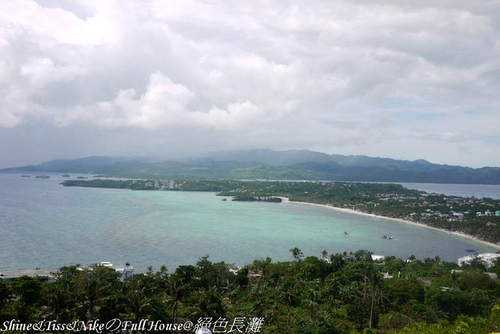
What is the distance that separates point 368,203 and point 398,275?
54849 mm

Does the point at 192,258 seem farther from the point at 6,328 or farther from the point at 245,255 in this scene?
the point at 6,328

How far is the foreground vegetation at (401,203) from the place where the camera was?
168 ft

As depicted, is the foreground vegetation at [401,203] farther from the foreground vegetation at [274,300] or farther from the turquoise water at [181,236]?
the foreground vegetation at [274,300]

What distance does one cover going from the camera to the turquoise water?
31.4 metres

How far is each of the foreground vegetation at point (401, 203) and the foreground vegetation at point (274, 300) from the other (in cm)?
3164

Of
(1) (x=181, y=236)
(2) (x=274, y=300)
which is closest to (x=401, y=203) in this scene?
(1) (x=181, y=236)

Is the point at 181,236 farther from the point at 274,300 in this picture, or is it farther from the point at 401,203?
the point at 401,203

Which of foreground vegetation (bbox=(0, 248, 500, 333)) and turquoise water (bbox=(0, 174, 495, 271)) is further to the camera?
turquoise water (bbox=(0, 174, 495, 271))

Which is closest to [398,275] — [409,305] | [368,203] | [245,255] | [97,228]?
[409,305]

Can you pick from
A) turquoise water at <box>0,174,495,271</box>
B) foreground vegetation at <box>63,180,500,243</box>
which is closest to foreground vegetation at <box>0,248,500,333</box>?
turquoise water at <box>0,174,495,271</box>

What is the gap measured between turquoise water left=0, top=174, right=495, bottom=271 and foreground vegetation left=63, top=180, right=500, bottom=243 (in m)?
4.22

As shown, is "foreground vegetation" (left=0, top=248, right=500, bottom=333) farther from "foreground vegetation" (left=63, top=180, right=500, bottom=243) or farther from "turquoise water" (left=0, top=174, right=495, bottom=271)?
"foreground vegetation" (left=63, top=180, right=500, bottom=243)

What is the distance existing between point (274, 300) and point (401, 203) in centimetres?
6633

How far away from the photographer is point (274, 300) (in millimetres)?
17844
